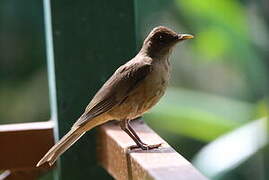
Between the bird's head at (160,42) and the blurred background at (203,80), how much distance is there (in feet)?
0.20

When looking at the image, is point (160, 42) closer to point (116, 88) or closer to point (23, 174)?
point (116, 88)

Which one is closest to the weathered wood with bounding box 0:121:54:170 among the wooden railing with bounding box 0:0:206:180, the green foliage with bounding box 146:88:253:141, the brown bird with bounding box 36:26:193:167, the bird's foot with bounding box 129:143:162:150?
the wooden railing with bounding box 0:0:206:180

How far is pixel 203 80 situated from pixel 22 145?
287 cm

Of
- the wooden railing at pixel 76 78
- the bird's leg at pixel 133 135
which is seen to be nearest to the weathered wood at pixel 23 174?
the wooden railing at pixel 76 78

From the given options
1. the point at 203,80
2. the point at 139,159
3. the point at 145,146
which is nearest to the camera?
the point at 139,159

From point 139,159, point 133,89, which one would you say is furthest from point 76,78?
point 139,159

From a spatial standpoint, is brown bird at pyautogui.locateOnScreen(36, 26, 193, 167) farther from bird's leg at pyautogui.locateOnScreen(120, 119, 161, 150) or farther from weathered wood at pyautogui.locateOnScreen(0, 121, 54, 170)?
weathered wood at pyautogui.locateOnScreen(0, 121, 54, 170)

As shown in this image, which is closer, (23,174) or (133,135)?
(133,135)

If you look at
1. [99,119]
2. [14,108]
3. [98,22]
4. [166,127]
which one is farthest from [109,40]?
[14,108]

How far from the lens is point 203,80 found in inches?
237

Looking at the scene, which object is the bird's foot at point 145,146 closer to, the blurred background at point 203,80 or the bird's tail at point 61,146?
the bird's tail at point 61,146

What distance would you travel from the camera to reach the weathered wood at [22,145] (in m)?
3.28

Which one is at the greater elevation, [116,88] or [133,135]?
[116,88]

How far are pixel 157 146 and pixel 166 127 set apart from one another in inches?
75.9
